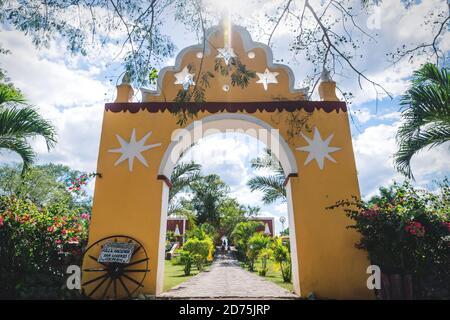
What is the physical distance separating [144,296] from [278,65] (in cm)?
587

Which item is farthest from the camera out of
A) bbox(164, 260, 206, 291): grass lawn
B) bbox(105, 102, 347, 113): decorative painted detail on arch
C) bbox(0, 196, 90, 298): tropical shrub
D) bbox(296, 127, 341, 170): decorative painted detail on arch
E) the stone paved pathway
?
bbox(164, 260, 206, 291): grass lawn

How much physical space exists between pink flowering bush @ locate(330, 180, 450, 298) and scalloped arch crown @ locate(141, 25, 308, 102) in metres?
3.08

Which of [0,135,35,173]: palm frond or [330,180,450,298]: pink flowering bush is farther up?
[0,135,35,173]: palm frond

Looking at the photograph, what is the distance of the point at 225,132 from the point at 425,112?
4217 millimetres

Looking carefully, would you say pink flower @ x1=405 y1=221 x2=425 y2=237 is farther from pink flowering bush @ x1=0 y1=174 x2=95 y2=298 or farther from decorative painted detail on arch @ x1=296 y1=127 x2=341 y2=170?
pink flowering bush @ x1=0 y1=174 x2=95 y2=298

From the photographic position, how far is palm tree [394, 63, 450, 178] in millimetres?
5422

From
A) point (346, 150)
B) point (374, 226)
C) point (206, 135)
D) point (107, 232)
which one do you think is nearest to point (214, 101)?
point (206, 135)

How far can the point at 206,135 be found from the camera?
7309 millimetres

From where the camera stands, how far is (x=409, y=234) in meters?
4.89

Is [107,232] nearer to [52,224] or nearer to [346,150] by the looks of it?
[52,224]

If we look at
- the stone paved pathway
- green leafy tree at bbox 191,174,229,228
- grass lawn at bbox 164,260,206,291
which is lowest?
the stone paved pathway

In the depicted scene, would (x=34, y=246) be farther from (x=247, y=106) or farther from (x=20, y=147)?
(x=247, y=106)

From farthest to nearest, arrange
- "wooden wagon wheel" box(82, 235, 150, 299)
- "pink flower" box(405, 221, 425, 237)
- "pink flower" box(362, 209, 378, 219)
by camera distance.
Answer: "wooden wagon wheel" box(82, 235, 150, 299), "pink flower" box(362, 209, 378, 219), "pink flower" box(405, 221, 425, 237)

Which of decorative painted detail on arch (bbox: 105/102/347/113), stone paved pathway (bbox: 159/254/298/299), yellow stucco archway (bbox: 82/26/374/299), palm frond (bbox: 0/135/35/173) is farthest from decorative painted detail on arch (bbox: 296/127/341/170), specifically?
palm frond (bbox: 0/135/35/173)
